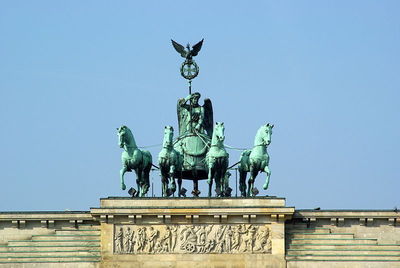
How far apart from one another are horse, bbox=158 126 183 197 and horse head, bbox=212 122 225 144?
2059mm

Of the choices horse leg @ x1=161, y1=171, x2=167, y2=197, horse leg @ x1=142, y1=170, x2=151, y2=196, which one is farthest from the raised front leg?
horse leg @ x1=142, y1=170, x2=151, y2=196

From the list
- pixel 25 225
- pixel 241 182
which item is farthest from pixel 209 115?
pixel 25 225

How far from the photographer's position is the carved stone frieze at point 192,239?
93.9 metres

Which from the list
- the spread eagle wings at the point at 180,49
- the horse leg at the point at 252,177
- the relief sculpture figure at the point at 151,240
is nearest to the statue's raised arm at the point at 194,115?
the spread eagle wings at the point at 180,49

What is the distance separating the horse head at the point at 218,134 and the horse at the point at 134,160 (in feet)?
11.5

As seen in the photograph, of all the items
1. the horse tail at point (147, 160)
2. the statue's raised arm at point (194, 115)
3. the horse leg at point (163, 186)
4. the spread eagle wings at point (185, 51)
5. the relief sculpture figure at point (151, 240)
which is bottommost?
the relief sculpture figure at point (151, 240)

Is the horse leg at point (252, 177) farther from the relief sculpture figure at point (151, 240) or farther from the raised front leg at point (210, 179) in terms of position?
the relief sculpture figure at point (151, 240)

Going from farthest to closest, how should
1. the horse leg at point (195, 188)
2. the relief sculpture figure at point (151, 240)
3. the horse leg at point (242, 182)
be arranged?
the horse leg at point (195, 188) → the horse leg at point (242, 182) → the relief sculpture figure at point (151, 240)

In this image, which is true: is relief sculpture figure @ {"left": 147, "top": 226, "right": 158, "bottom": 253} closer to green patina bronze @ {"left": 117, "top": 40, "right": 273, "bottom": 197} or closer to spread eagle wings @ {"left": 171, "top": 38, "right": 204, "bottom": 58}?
green patina bronze @ {"left": 117, "top": 40, "right": 273, "bottom": 197}

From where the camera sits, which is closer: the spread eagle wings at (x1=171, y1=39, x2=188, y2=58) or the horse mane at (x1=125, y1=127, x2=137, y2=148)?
the horse mane at (x1=125, y1=127, x2=137, y2=148)

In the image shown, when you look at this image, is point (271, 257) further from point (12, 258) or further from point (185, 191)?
point (12, 258)

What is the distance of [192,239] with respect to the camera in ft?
308

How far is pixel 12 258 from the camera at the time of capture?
94438 millimetres

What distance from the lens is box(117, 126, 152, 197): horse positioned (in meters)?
95.2
